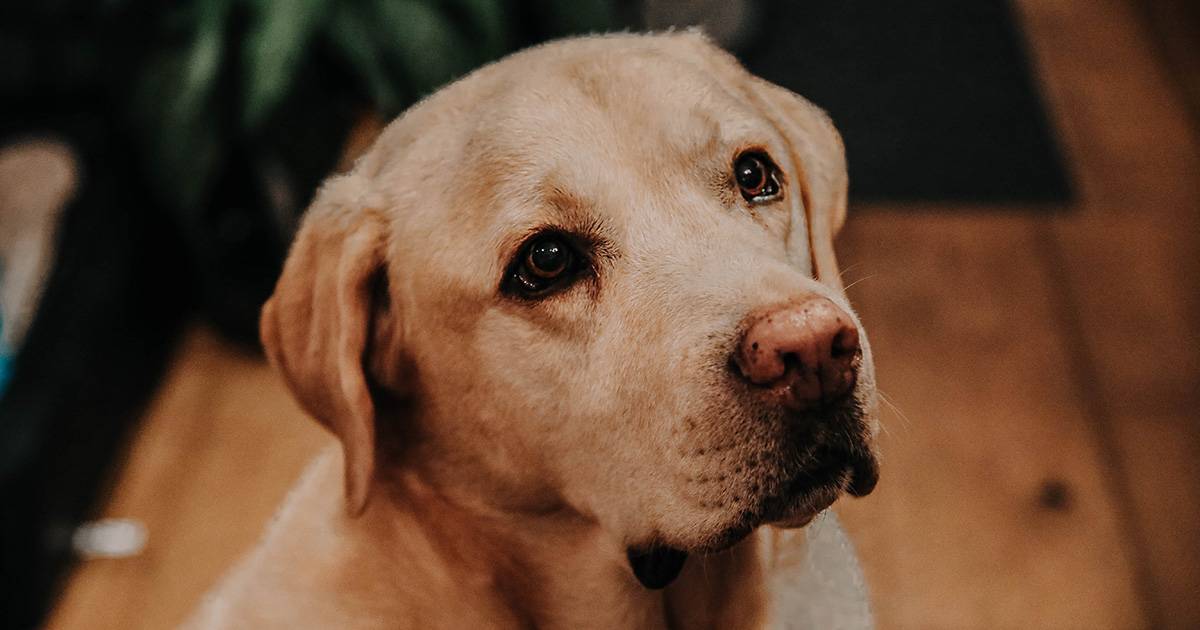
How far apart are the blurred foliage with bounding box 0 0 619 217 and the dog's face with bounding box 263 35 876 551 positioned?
58.4 inches

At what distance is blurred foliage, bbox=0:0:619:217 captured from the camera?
2.86 meters

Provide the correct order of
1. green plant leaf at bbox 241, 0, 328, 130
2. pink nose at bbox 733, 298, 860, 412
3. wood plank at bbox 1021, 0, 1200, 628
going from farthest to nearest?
green plant leaf at bbox 241, 0, 328, 130
wood plank at bbox 1021, 0, 1200, 628
pink nose at bbox 733, 298, 860, 412

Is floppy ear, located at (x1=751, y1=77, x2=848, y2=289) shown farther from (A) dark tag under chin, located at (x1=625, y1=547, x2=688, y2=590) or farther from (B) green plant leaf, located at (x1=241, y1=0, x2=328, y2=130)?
(B) green plant leaf, located at (x1=241, y1=0, x2=328, y2=130)

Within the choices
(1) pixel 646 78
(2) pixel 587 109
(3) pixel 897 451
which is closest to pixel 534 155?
(2) pixel 587 109

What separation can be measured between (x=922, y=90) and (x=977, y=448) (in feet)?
5.38

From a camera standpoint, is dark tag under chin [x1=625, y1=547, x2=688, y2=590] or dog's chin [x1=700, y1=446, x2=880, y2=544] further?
dark tag under chin [x1=625, y1=547, x2=688, y2=590]

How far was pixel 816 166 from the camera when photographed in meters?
1.57

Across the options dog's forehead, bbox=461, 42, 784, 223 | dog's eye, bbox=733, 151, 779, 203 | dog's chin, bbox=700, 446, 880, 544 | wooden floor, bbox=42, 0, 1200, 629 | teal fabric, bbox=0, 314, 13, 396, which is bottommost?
wooden floor, bbox=42, 0, 1200, 629

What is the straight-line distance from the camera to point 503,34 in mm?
3113

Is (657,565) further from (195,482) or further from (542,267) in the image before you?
(195,482)

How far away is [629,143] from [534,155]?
0.43 ft

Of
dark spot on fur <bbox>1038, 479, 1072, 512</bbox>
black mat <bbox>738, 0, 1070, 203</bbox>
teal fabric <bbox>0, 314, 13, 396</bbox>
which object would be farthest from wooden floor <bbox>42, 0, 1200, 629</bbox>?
teal fabric <bbox>0, 314, 13, 396</bbox>

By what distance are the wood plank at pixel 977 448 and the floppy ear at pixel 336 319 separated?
1.61 m

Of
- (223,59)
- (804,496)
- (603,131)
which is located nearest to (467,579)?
(804,496)
